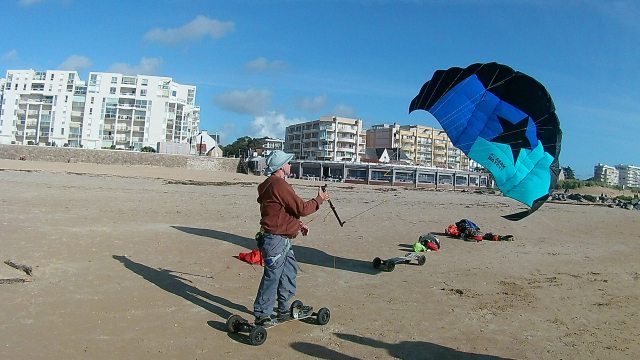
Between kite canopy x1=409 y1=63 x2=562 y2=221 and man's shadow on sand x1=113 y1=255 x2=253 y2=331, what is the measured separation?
544 centimetres

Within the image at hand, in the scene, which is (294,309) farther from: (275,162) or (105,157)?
(105,157)

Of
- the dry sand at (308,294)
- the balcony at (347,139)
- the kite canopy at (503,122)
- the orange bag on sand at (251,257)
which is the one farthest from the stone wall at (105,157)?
the kite canopy at (503,122)

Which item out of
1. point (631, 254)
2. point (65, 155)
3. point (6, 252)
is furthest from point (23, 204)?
point (65, 155)

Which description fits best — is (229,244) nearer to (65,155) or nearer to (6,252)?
(6,252)

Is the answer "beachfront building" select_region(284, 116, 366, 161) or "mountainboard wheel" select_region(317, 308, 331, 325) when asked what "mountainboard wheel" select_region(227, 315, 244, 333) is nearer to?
"mountainboard wheel" select_region(317, 308, 331, 325)

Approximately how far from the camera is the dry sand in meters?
4.43

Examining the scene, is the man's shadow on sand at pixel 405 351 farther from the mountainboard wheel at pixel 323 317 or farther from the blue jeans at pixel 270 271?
the blue jeans at pixel 270 271

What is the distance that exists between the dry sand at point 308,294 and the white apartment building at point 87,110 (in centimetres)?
6959

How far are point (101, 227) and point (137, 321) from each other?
6.13m

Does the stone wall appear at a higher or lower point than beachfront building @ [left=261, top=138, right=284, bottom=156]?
lower

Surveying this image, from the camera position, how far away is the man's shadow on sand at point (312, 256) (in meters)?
8.22

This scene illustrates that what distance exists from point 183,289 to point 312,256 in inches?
129

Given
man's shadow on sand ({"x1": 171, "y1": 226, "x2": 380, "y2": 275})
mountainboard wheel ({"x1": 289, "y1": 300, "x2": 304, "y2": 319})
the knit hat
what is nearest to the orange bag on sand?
man's shadow on sand ({"x1": 171, "y1": 226, "x2": 380, "y2": 275})

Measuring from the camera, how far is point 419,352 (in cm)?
447
